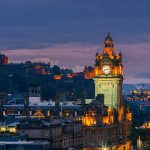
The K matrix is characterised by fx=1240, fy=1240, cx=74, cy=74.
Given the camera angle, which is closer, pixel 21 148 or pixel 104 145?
pixel 21 148

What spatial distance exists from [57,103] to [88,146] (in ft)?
37.2

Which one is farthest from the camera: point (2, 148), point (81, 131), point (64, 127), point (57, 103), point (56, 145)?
point (57, 103)

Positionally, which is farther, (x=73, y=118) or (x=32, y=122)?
(x=73, y=118)

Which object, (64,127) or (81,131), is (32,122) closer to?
(64,127)

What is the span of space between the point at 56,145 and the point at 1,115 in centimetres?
3068

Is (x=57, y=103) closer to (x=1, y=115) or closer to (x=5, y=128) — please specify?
(x=1, y=115)

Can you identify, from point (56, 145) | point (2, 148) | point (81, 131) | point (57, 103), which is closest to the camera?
point (2, 148)

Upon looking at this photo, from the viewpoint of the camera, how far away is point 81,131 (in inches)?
7224

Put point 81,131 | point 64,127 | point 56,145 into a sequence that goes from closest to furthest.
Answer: point 56,145 < point 64,127 < point 81,131

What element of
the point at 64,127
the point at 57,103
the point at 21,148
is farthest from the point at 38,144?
the point at 57,103

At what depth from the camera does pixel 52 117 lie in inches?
7293

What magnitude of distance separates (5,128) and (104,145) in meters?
30.0

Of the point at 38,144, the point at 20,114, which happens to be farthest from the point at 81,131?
the point at 38,144

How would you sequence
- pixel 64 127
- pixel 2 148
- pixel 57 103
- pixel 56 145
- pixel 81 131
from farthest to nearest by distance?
pixel 57 103 → pixel 81 131 → pixel 64 127 → pixel 56 145 → pixel 2 148
